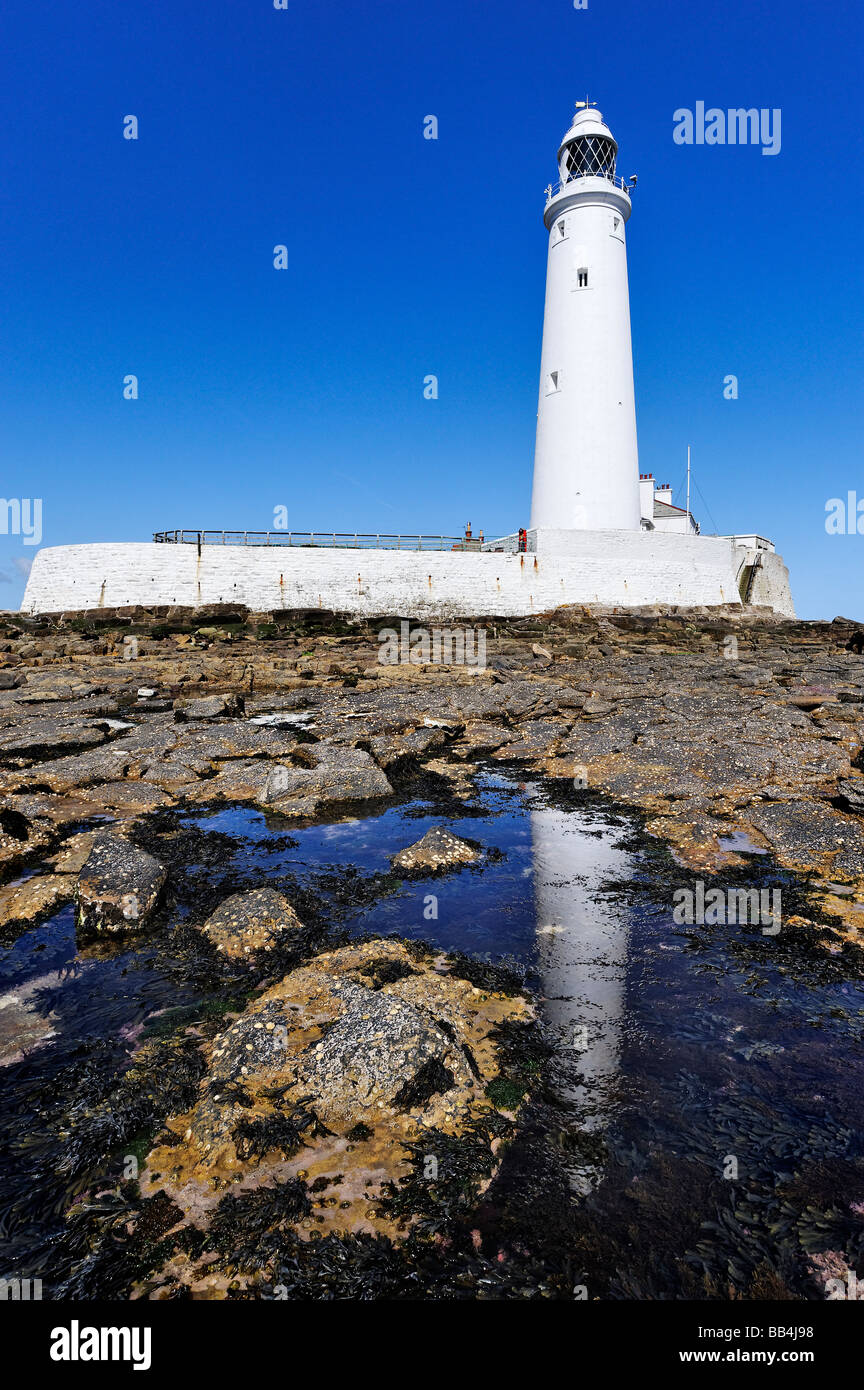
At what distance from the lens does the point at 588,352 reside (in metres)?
27.8

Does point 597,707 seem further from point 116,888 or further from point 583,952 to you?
point 116,888

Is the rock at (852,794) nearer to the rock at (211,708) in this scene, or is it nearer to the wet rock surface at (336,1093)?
the wet rock surface at (336,1093)

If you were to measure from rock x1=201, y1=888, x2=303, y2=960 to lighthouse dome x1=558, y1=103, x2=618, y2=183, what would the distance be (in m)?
34.5

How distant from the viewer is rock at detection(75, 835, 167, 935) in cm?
451

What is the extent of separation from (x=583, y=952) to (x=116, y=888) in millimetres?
3263

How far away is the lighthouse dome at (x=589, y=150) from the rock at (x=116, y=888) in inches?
1353

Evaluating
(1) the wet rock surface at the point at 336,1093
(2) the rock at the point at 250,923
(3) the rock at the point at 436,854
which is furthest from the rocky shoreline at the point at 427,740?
(1) the wet rock surface at the point at 336,1093

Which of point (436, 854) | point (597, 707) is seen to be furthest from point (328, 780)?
point (597, 707)

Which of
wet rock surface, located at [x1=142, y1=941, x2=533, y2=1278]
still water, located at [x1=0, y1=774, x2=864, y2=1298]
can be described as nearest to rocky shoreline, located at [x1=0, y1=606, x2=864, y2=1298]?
wet rock surface, located at [x1=142, y1=941, x2=533, y2=1278]

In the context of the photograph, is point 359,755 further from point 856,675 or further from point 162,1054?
point 856,675

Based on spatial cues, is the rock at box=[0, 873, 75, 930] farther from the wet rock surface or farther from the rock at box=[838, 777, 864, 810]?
the rock at box=[838, 777, 864, 810]

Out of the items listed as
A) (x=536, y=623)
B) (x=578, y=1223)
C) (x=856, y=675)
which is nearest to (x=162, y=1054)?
(x=578, y=1223)

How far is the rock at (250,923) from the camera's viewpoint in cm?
424

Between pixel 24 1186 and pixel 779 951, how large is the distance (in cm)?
418
